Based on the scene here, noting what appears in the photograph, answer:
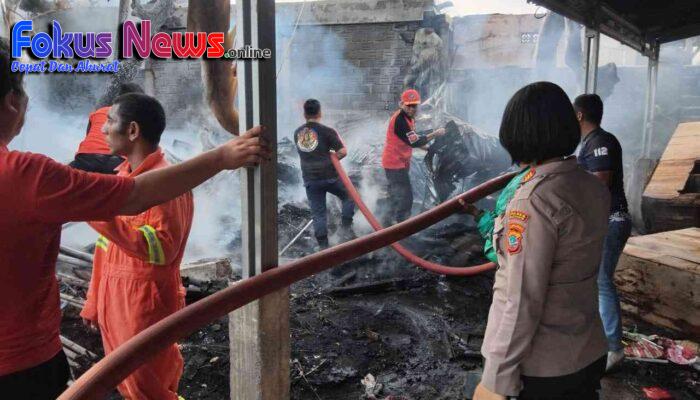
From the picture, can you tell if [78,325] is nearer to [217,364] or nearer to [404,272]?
[217,364]

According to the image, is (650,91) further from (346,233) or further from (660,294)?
(346,233)

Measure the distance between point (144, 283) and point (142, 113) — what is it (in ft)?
2.86

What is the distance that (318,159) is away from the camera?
7234 millimetres

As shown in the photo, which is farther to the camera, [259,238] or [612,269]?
[612,269]

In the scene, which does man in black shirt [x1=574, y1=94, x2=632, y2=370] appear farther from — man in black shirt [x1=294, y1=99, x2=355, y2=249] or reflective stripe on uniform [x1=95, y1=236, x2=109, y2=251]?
man in black shirt [x1=294, y1=99, x2=355, y2=249]

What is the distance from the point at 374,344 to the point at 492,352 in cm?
295

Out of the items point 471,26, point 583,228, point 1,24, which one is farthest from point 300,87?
point 583,228

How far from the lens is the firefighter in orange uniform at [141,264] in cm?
222

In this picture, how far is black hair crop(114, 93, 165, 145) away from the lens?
234cm

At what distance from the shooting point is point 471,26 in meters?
11.2

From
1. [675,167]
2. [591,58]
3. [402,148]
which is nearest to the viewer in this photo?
[591,58]

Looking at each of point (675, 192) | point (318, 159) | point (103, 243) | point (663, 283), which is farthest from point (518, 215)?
point (675, 192)

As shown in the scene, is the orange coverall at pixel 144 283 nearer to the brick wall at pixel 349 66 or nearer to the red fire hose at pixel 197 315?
the red fire hose at pixel 197 315

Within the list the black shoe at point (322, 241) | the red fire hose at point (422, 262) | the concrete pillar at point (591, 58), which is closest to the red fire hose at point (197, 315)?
the red fire hose at point (422, 262)
